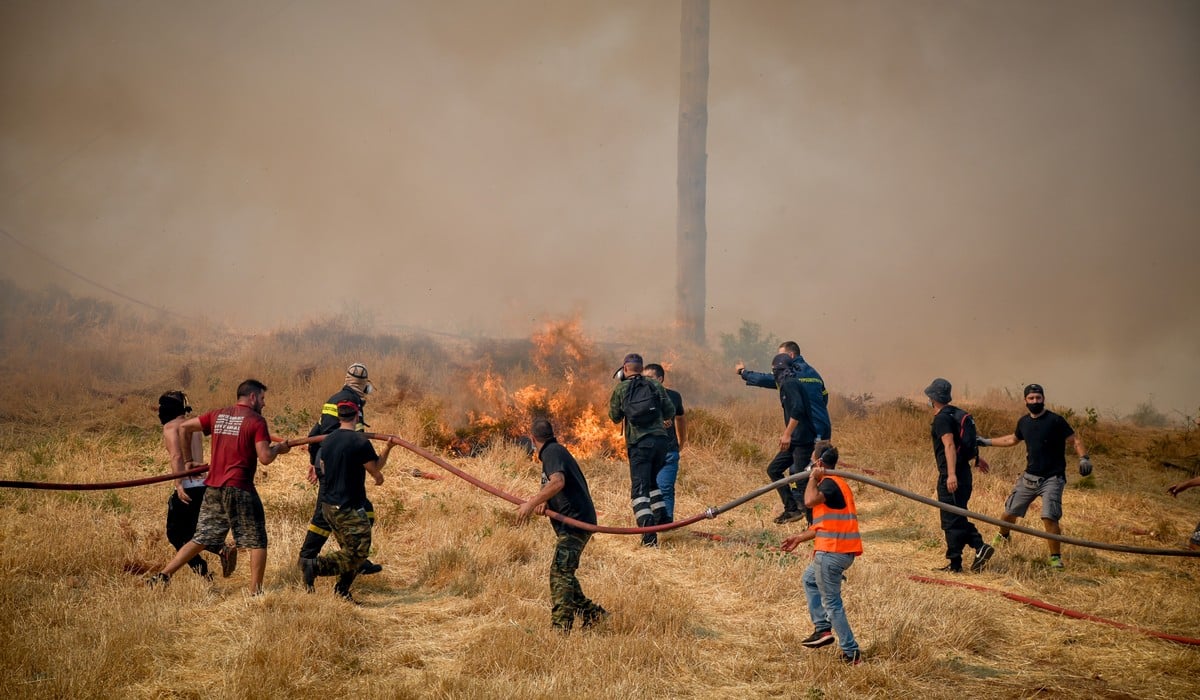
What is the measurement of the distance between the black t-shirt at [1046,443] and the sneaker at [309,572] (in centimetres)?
714

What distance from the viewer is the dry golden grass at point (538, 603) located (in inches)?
229

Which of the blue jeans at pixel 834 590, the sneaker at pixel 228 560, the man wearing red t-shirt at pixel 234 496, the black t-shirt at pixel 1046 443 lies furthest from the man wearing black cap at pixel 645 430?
the sneaker at pixel 228 560

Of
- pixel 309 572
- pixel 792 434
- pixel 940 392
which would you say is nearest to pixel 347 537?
pixel 309 572

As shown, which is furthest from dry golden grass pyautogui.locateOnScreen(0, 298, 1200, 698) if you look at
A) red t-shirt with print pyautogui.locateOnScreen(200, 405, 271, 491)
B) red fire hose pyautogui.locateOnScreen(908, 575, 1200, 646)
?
red t-shirt with print pyautogui.locateOnScreen(200, 405, 271, 491)

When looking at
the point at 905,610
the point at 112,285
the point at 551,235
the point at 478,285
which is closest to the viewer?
the point at 905,610

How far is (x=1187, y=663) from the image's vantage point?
6492 millimetres

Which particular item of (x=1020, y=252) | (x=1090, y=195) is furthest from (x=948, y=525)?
(x=1090, y=195)

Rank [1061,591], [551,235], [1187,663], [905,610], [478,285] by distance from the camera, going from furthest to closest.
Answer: [551,235]
[478,285]
[1061,591]
[905,610]
[1187,663]

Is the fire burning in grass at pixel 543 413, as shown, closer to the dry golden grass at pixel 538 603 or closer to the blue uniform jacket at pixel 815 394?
the dry golden grass at pixel 538 603

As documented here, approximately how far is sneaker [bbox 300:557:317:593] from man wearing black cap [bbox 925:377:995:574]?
242 inches

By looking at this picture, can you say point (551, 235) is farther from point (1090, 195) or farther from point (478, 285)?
point (1090, 195)

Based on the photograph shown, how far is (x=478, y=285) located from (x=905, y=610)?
21.2 metres

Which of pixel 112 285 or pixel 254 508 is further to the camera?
pixel 112 285

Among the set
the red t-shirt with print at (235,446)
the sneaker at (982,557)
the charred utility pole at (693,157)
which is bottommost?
the sneaker at (982,557)
